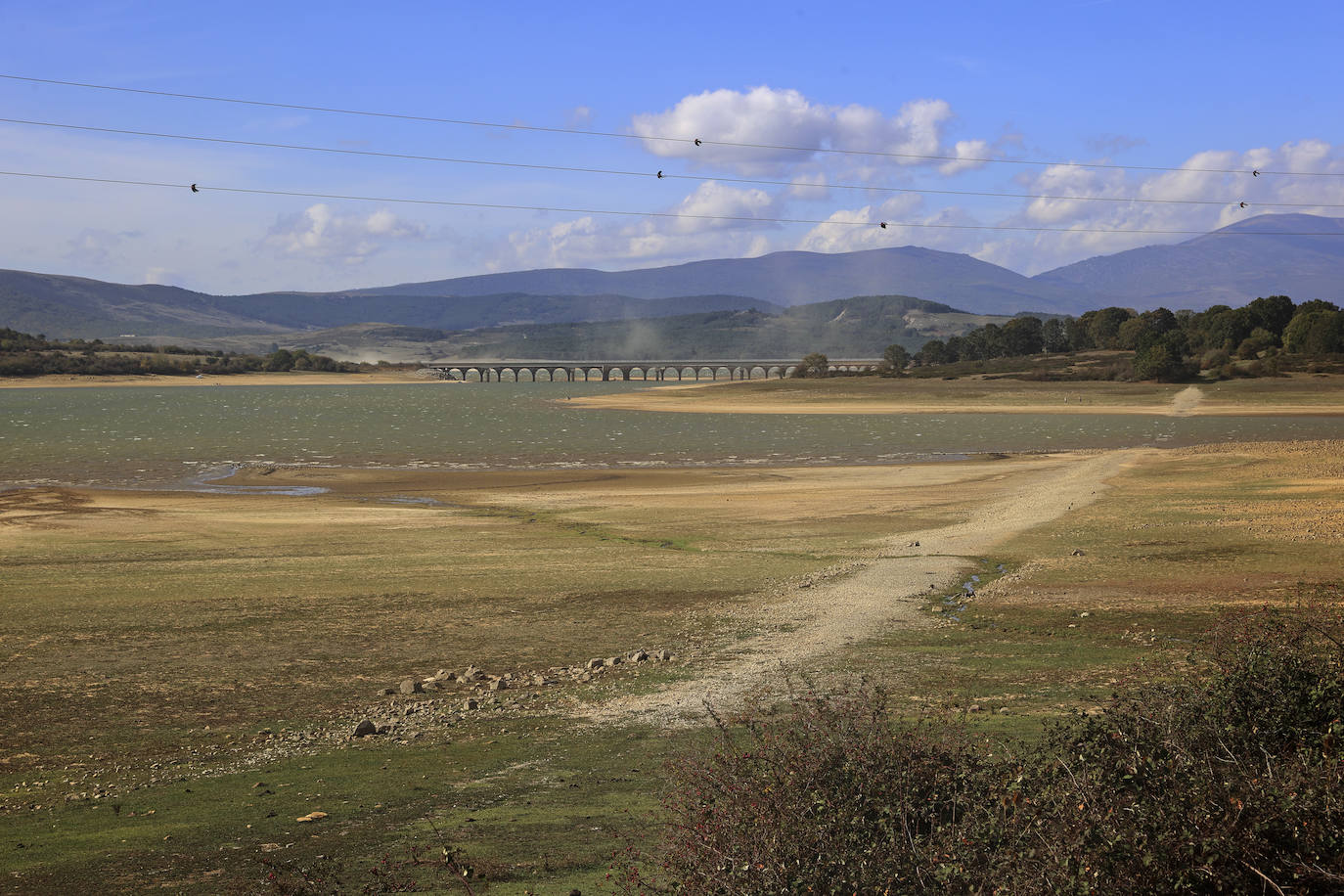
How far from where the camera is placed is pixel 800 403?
108 metres

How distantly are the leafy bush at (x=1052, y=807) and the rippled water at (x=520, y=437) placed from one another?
44013mm

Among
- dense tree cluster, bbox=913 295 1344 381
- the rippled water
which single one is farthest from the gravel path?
dense tree cluster, bbox=913 295 1344 381

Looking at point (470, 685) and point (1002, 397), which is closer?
point (470, 685)

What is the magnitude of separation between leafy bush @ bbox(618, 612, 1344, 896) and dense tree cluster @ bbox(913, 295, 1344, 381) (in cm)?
11031

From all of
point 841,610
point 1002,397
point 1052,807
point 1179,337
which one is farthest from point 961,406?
point 1052,807

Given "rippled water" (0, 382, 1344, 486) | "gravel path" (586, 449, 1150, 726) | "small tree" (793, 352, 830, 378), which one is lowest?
"rippled water" (0, 382, 1344, 486)

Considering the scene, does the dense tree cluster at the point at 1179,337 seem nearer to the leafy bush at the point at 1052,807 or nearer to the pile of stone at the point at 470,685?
the pile of stone at the point at 470,685

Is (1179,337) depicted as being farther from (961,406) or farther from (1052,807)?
(1052,807)

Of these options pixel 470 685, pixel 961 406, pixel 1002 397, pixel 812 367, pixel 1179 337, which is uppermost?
pixel 1179 337

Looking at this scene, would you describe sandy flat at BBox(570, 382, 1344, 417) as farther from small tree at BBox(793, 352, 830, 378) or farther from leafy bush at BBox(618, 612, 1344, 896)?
leafy bush at BBox(618, 612, 1344, 896)

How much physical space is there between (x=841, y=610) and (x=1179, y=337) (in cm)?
11427

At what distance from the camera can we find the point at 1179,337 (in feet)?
392

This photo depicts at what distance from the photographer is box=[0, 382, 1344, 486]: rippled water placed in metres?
53.8

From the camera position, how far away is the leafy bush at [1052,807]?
5297 millimetres
